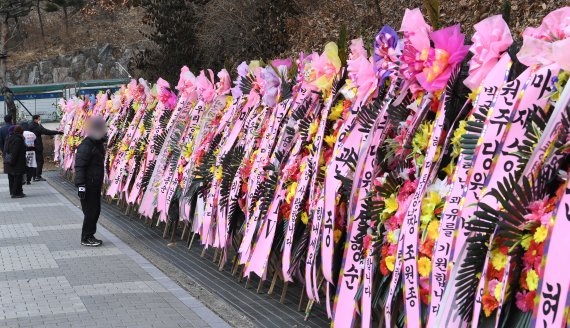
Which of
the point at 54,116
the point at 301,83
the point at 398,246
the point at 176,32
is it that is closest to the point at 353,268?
the point at 398,246

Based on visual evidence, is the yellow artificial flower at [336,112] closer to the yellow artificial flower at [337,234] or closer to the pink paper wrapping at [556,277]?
the yellow artificial flower at [337,234]

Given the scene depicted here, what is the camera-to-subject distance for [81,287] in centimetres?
786

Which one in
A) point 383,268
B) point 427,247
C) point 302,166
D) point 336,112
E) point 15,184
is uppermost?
point 336,112

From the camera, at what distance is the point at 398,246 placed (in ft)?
16.6

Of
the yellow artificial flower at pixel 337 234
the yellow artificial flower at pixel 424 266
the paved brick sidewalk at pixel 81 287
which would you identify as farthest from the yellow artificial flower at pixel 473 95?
the paved brick sidewalk at pixel 81 287

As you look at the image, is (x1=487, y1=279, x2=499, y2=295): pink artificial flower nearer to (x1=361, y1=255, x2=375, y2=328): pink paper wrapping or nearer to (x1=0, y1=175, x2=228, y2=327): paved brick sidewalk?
(x1=361, y1=255, x2=375, y2=328): pink paper wrapping

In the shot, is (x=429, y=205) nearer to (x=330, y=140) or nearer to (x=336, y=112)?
(x=330, y=140)

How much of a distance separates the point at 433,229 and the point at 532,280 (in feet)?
3.27

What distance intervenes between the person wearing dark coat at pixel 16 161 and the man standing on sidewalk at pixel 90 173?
22.2 ft

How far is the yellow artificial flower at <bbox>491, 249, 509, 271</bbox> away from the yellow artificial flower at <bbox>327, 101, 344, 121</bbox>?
2.75m

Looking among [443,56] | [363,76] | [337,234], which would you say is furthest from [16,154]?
[443,56]

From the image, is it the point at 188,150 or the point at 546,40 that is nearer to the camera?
the point at 546,40

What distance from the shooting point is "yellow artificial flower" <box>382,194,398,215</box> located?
17.4 ft

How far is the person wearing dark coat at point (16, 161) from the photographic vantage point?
16.4 meters
